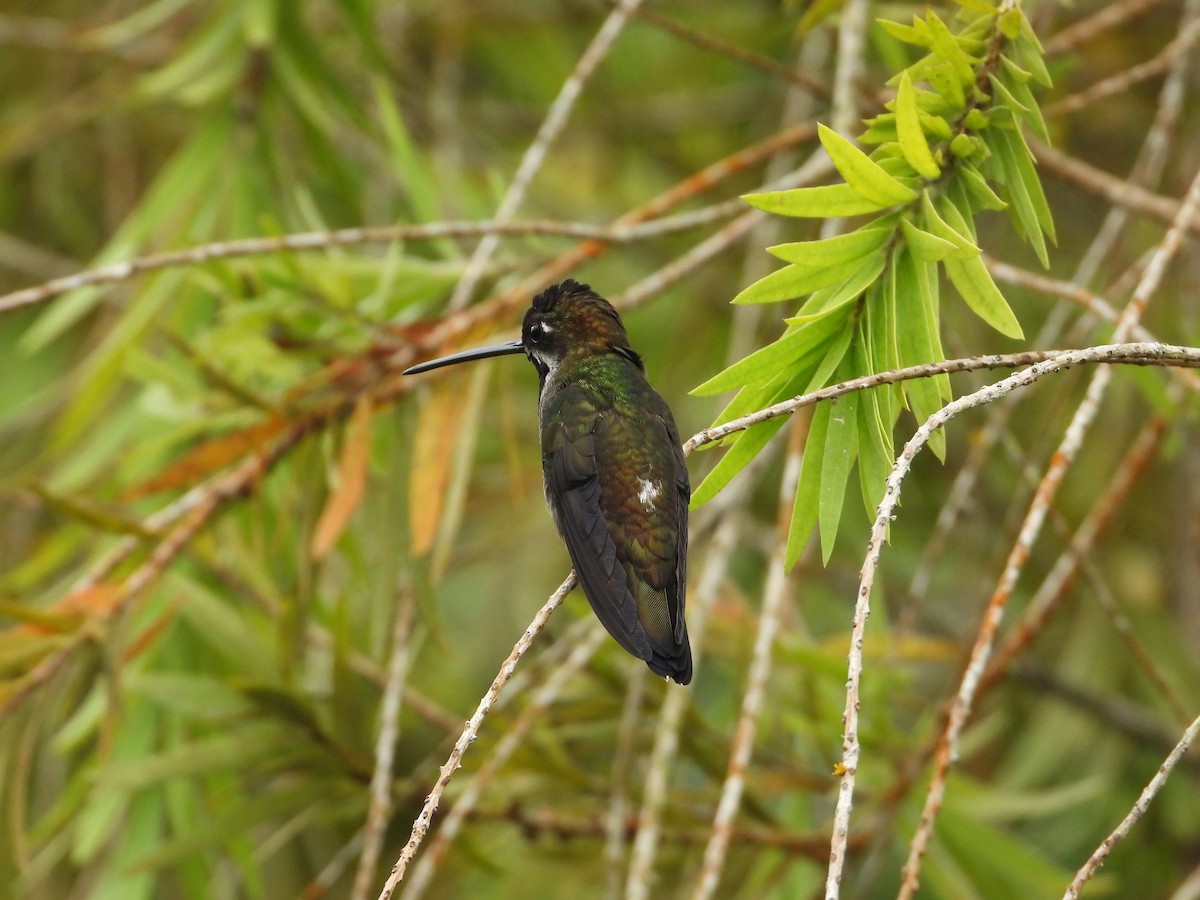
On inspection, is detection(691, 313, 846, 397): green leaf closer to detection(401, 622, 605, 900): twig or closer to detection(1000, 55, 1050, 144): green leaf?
detection(1000, 55, 1050, 144): green leaf

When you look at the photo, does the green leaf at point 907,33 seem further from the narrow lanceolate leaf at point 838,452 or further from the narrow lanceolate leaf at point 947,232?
the narrow lanceolate leaf at point 838,452

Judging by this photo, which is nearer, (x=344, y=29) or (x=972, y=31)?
(x=972, y=31)

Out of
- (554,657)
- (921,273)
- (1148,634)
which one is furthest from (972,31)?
(1148,634)

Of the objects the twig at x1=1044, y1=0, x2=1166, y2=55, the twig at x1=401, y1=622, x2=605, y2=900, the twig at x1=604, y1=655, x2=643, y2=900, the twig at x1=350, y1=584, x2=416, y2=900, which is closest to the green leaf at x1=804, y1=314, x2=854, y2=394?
the twig at x1=401, y1=622, x2=605, y2=900

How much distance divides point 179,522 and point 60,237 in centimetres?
316

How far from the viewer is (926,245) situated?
1.54 m

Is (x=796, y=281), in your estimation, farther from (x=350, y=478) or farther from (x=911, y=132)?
(x=350, y=478)

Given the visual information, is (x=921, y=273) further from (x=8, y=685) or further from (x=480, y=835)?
(x=480, y=835)

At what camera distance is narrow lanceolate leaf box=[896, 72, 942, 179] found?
1457mm

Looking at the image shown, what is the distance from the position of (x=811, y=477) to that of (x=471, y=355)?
39.4 inches

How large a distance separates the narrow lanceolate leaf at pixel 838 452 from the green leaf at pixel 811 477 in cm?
2

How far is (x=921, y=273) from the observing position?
1608 millimetres

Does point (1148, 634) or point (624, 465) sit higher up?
point (1148, 634)

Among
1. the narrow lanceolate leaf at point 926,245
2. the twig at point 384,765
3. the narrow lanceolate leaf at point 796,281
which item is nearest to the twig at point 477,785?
the twig at point 384,765
